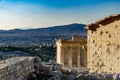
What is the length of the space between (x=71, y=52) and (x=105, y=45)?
26069mm

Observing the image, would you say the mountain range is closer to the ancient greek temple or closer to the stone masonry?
the ancient greek temple

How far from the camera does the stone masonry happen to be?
21.1 metres

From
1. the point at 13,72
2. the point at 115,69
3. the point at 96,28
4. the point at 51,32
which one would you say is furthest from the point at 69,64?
the point at 51,32

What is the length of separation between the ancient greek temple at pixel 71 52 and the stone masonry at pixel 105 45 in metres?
21.6

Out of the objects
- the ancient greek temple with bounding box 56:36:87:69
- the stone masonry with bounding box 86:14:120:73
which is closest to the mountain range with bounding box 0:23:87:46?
the ancient greek temple with bounding box 56:36:87:69

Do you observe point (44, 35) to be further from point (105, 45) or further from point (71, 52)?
point (105, 45)

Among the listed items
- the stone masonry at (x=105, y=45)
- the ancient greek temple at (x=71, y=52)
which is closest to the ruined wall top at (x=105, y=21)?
the stone masonry at (x=105, y=45)

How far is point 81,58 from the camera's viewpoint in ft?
162

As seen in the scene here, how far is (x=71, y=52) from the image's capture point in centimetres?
4866

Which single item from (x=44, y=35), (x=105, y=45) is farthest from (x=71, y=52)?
(x=44, y=35)

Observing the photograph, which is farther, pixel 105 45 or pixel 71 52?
pixel 71 52

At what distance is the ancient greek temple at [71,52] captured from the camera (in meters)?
47.2

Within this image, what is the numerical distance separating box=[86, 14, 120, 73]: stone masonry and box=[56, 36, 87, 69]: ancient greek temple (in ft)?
70.8

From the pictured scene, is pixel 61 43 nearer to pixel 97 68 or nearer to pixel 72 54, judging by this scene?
pixel 72 54
